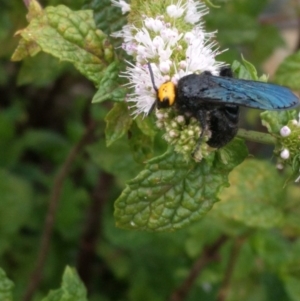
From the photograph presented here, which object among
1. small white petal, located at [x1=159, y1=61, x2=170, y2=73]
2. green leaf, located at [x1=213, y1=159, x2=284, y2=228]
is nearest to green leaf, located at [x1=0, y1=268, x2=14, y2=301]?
small white petal, located at [x1=159, y1=61, x2=170, y2=73]

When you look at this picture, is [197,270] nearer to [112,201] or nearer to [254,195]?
[254,195]

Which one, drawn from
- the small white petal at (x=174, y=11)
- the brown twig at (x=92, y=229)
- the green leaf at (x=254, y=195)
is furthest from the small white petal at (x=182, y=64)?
the brown twig at (x=92, y=229)

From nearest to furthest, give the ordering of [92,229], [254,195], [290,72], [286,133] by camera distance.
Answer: [286,133]
[290,72]
[254,195]
[92,229]

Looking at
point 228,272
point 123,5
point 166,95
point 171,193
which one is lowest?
point 228,272

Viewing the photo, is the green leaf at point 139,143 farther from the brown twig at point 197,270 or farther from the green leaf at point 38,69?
the brown twig at point 197,270

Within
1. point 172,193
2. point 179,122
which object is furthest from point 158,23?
point 172,193

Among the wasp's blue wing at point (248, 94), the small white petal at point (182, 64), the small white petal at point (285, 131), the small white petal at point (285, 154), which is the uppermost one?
the small white petal at point (182, 64)

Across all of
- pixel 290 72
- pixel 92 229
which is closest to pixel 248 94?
pixel 290 72
